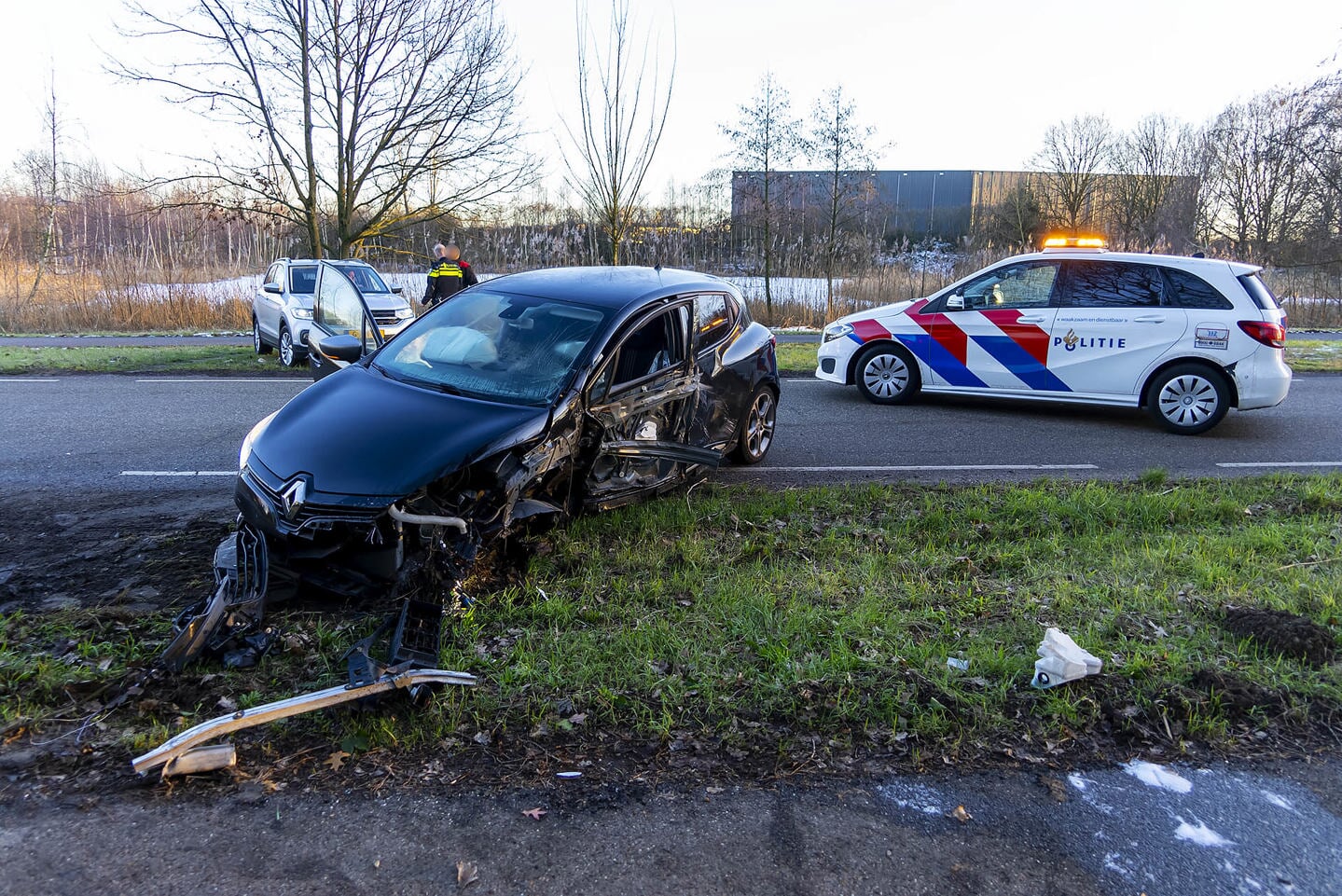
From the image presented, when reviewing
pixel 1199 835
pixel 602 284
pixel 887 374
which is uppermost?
pixel 602 284

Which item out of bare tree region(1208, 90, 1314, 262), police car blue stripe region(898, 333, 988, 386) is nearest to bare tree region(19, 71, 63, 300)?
police car blue stripe region(898, 333, 988, 386)

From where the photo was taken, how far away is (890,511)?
20.4 feet

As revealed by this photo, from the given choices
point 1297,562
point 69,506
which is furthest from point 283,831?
point 1297,562

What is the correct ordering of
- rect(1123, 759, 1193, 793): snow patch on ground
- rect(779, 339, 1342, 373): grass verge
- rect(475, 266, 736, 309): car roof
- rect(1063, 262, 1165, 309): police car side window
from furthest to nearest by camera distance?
1. rect(779, 339, 1342, 373): grass verge
2. rect(1063, 262, 1165, 309): police car side window
3. rect(475, 266, 736, 309): car roof
4. rect(1123, 759, 1193, 793): snow patch on ground

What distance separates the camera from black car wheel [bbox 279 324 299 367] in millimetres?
13188

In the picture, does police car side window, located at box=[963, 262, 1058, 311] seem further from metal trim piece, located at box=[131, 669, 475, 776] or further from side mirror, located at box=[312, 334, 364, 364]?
metal trim piece, located at box=[131, 669, 475, 776]

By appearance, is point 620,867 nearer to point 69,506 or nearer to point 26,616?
point 26,616

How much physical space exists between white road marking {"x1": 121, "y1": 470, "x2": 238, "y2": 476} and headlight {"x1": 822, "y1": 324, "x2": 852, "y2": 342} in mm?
6804

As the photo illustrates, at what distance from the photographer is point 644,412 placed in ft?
18.5

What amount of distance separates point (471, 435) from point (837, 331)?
23.6 feet

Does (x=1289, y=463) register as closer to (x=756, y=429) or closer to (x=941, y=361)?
(x=941, y=361)

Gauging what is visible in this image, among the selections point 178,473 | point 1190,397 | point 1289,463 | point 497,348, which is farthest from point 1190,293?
point 178,473

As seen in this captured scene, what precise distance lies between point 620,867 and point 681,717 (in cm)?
87

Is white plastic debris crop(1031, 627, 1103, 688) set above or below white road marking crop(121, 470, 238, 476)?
below
